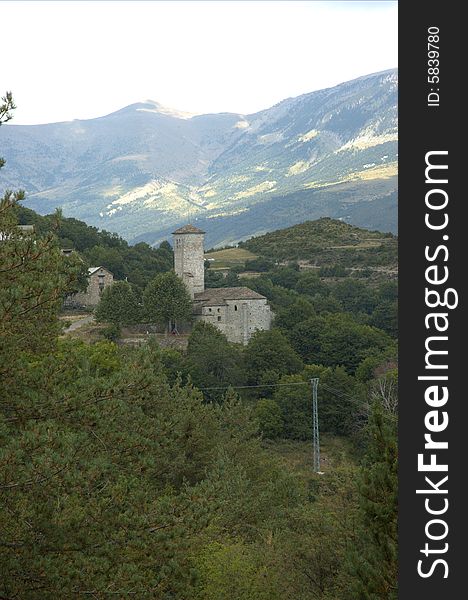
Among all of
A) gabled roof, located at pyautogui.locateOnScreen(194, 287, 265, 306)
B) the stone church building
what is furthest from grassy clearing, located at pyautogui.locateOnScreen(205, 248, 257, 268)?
gabled roof, located at pyautogui.locateOnScreen(194, 287, 265, 306)

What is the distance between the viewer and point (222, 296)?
60.2 meters

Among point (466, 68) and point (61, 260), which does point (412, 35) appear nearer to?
point (466, 68)

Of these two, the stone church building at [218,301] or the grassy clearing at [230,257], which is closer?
the stone church building at [218,301]

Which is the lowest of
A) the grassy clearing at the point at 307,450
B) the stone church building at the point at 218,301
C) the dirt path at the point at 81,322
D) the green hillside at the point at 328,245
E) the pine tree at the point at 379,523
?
the grassy clearing at the point at 307,450

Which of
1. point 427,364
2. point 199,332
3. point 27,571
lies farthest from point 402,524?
point 199,332

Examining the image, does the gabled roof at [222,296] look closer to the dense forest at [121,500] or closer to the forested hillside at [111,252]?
the forested hillside at [111,252]

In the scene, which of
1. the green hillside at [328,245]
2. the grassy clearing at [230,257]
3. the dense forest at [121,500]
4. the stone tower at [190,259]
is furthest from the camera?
the green hillside at [328,245]

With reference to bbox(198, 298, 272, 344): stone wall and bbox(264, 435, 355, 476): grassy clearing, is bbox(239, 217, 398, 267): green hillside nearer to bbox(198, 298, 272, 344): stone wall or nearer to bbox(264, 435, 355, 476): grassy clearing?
bbox(198, 298, 272, 344): stone wall

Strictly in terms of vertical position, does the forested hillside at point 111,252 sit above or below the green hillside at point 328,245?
below

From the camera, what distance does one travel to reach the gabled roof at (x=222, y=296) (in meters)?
59.5

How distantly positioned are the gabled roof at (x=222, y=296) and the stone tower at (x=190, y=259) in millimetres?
922

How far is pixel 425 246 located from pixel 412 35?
1.86 metres

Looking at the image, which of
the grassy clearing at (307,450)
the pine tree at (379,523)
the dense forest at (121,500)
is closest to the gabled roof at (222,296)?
the grassy clearing at (307,450)

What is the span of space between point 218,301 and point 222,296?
0.89m
